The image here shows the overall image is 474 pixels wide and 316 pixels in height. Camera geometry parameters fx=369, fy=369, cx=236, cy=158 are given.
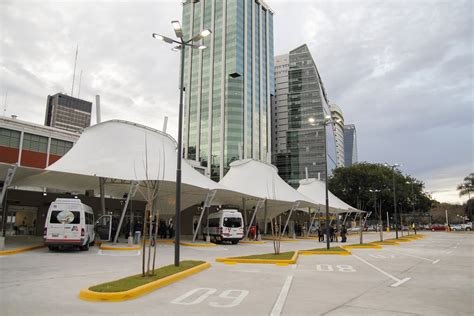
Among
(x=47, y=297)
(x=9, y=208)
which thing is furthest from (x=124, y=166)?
(x=47, y=297)

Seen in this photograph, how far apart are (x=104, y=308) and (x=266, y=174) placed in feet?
107

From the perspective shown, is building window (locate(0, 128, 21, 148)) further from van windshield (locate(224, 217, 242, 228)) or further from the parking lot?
the parking lot

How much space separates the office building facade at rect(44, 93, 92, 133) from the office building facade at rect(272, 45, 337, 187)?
9265 centimetres

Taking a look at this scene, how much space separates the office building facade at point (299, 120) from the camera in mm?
134375

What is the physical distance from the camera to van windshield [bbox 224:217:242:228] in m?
29.7

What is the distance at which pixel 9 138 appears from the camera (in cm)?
4625

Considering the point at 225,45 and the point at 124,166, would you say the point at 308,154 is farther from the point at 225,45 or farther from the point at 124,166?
the point at 124,166

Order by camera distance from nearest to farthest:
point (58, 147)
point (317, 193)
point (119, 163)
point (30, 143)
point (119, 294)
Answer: point (119, 294) → point (119, 163) → point (30, 143) → point (58, 147) → point (317, 193)

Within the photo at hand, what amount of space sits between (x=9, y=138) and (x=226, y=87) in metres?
77.6

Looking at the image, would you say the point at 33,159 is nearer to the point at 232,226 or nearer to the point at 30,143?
the point at 30,143

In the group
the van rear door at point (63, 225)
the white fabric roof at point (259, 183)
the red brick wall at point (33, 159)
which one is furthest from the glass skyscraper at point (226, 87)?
the van rear door at point (63, 225)

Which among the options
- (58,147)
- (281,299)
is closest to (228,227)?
(281,299)

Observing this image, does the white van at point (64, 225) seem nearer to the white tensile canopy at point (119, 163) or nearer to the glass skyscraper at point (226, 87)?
the white tensile canopy at point (119, 163)

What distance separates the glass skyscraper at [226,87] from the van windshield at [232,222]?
80.6 metres
